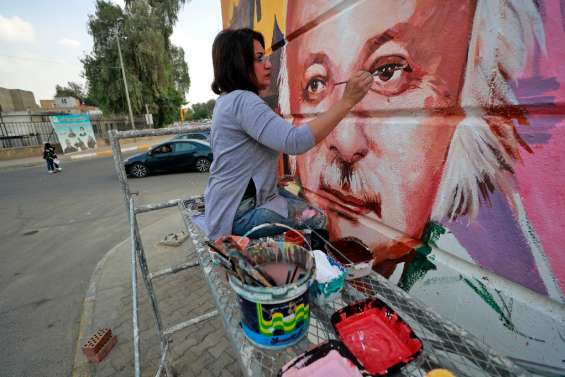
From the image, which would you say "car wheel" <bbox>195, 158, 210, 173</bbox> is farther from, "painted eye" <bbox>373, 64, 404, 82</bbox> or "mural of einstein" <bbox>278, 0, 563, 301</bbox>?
"painted eye" <bbox>373, 64, 404, 82</bbox>

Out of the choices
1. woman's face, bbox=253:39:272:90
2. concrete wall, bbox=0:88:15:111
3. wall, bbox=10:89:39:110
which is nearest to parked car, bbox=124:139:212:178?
woman's face, bbox=253:39:272:90

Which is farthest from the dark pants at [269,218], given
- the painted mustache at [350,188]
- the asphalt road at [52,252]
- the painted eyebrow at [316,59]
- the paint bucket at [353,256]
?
the asphalt road at [52,252]

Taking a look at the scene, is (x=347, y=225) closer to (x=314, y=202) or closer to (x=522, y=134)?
(x=314, y=202)

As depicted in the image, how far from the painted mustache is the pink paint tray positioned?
118cm

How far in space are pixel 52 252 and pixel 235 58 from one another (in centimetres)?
514

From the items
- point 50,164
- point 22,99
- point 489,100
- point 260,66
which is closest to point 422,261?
point 489,100

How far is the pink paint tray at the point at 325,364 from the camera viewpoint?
32.2 inches

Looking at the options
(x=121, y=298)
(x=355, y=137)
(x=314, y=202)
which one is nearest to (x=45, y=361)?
(x=121, y=298)

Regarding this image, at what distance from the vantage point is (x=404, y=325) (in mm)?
970

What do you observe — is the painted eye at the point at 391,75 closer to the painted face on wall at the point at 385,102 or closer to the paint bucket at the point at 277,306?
the painted face on wall at the point at 385,102

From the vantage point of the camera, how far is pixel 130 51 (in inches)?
792

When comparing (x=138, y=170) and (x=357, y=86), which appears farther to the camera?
(x=138, y=170)

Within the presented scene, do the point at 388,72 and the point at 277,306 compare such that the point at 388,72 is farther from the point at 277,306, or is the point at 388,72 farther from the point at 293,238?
the point at 277,306

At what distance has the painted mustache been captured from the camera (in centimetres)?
195
